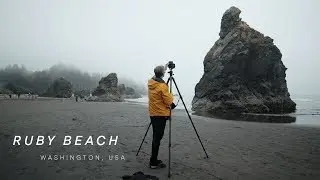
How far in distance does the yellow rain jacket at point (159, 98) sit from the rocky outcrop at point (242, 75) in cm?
2646

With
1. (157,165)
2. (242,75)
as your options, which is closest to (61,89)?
(242,75)

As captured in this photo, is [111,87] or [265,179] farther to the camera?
[111,87]

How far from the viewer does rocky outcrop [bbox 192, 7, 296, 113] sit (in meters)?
33.4

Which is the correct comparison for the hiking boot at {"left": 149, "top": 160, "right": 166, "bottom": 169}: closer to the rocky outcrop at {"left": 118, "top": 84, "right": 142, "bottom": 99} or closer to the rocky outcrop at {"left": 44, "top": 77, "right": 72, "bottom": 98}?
the rocky outcrop at {"left": 118, "top": 84, "right": 142, "bottom": 99}

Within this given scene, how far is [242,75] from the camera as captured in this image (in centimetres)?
3669

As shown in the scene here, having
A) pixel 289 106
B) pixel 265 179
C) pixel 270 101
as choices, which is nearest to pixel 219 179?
pixel 265 179

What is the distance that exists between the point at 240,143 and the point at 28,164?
24.5 feet

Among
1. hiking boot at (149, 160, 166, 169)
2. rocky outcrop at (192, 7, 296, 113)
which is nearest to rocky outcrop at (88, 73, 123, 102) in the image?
rocky outcrop at (192, 7, 296, 113)

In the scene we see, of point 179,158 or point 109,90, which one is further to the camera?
point 109,90

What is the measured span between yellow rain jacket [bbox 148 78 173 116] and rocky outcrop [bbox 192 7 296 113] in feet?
86.8

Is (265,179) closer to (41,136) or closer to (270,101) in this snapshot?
(41,136)

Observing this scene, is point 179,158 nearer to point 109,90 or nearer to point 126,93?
point 109,90

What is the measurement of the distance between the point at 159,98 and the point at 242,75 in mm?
32653

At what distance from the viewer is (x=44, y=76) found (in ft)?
614
